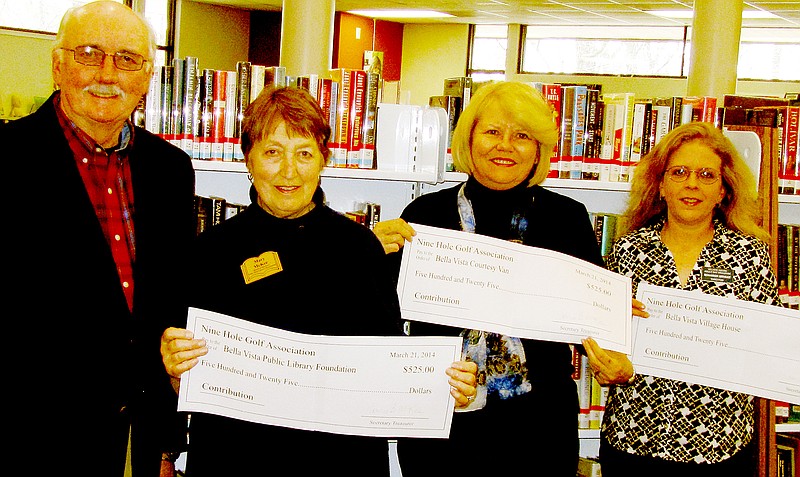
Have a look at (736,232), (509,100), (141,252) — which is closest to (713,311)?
(736,232)

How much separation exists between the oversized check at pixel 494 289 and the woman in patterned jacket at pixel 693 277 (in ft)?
1.25

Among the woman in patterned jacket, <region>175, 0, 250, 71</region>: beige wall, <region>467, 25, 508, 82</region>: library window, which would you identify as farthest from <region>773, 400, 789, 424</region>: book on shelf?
<region>467, 25, 508, 82</region>: library window

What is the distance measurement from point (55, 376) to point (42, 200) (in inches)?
18.5

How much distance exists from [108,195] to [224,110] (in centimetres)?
104

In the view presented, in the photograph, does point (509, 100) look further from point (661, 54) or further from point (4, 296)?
point (661, 54)

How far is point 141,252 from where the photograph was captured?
7.00 ft

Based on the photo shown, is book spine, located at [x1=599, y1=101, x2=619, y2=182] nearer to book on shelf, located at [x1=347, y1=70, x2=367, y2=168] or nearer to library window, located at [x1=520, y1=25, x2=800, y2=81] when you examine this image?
book on shelf, located at [x1=347, y1=70, x2=367, y2=168]

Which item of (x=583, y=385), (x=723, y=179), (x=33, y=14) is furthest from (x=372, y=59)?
(x=723, y=179)

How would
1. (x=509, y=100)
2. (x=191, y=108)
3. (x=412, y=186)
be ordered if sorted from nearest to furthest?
1. (x=509, y=100)
2. (x=191, y=108)
3. (x=412, y=186)

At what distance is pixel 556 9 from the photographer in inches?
521

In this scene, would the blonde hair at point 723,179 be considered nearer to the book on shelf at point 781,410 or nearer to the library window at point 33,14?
the book on shelf at point 781,410

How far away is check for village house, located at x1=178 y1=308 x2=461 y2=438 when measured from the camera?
188 centimetres

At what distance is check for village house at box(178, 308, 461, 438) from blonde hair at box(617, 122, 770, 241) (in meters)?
1.09

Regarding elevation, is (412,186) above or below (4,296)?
above
